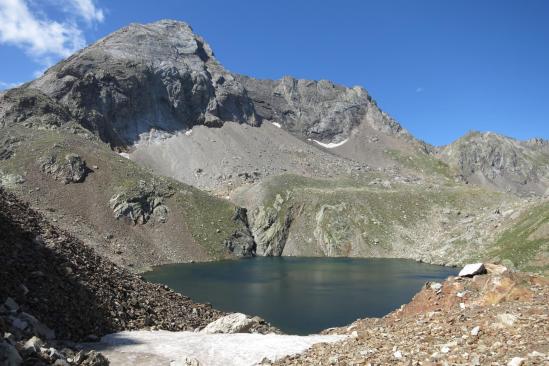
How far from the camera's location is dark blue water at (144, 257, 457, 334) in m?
50.8

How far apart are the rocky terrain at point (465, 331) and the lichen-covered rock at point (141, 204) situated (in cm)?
9117

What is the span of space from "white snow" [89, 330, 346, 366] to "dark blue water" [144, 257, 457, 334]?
→ 1880cm

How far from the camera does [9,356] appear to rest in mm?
13133

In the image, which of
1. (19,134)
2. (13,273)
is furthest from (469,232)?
(19,134)

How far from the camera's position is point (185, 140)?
652 ft

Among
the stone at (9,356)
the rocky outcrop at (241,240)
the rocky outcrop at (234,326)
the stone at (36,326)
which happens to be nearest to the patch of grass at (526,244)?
the rocky outcrop at (234,326)

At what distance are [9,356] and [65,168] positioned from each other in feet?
348

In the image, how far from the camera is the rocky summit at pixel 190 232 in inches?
699

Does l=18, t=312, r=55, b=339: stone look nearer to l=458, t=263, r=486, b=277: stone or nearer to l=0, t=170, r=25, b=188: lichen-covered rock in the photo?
l=458, t=263, r=486, b=277: stone

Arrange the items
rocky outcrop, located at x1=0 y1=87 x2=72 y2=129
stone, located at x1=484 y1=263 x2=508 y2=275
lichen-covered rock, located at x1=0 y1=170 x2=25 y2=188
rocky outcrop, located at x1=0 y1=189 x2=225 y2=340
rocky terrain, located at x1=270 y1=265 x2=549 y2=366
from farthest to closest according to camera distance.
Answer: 1. rocky outcrop, located at x1=0 y1=87 x2=72 y2=129
2. lichen-covered rock, located at x1=0 y1=170 x2=25 y2=188
3. stone, located at x1=484 y1=263 x2=508 y2=275
4. rocky outcrop, located at x1=0 y1=189 x2=225 y2=340
5. rocky terrain, located at x1=270 y1=265 x2=549 y2=366

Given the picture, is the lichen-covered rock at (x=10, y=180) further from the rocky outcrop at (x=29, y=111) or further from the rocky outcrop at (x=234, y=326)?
the rocky outcrop at (x=234, y=326)

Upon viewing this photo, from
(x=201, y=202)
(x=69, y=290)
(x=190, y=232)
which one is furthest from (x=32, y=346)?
(x=201, y=202)

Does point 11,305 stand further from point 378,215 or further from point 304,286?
point 378,215

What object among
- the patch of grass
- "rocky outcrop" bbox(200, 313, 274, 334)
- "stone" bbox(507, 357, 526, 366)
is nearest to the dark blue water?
the patch of grass
